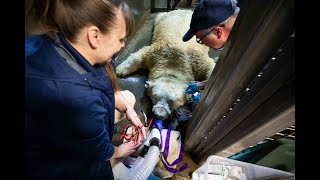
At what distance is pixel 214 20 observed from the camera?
1.70 m

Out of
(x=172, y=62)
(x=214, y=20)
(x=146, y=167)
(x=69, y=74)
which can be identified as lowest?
(x=146, y=167)

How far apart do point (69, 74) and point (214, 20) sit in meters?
1.00

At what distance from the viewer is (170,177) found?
210cm

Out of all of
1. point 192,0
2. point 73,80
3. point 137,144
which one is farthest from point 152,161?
point 192,0

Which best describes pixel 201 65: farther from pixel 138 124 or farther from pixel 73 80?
pixel 73 80

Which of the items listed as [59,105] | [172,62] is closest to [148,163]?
[59,105]

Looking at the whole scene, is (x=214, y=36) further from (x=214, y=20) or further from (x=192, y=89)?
(x=192, y=89)

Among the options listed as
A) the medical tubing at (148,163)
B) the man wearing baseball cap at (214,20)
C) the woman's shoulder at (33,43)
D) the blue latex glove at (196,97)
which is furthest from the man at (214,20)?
the woman's shoulder at (33,43)

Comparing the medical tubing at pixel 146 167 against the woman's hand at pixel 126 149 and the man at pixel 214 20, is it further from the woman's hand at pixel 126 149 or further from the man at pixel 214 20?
the man at pixel 214 20

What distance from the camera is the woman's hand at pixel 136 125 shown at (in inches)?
73.3

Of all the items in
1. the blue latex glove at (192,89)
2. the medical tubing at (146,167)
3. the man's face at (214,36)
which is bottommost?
the medical tubing at (146,167)

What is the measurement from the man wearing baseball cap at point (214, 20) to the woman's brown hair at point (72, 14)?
0.77 meters

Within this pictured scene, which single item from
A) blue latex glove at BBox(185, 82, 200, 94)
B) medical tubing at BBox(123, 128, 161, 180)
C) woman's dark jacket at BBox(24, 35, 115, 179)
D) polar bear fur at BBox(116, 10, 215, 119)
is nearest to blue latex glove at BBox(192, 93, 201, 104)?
blue latex glove at BBox(185, 82, 200, 94)

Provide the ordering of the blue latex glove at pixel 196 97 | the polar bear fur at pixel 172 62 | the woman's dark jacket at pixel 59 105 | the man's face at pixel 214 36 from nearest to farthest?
the woman's dark jacket at pixel 59 105, the man's face at pixel 214 36, the blue latex glove at pixel 196 97, the polar bear fur at pixel 172 62
